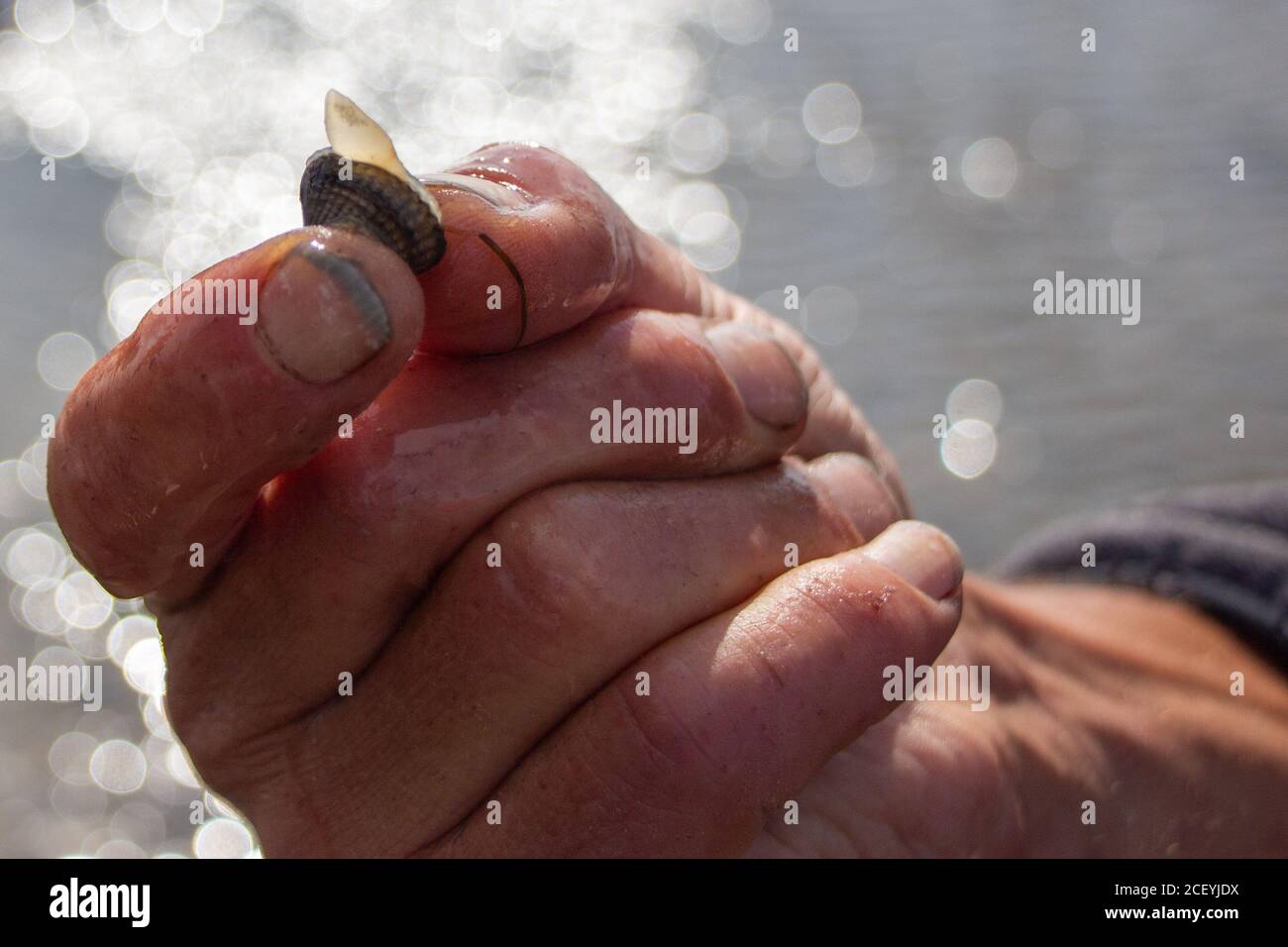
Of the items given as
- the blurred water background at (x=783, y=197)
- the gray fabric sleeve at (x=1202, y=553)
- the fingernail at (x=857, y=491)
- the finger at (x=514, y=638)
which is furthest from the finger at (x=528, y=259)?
the blurred water background at (x=783, y=197)

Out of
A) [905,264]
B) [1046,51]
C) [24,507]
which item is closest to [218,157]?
[24,507]

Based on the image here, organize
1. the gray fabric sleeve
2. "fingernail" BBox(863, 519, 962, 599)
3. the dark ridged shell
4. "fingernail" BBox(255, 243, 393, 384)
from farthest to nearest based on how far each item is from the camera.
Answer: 1. the gray fabric sleeve
2. "fingernail" BBox(863, 519, 962, 599)
3. the dark ridged shell
4. "fingernail" BBox(255, 243, 393, 384)

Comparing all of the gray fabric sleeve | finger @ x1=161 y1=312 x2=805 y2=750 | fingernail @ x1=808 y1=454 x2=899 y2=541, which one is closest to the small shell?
finger @ x1=161 y1=312 x2=805 y2=750

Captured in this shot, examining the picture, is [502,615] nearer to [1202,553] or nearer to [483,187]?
[483,187]

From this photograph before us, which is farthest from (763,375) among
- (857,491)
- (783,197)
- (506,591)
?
(783,197)

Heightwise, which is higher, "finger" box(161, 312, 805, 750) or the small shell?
the small shell

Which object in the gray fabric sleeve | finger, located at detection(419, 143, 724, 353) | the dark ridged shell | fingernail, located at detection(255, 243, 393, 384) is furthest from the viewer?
the gray fabric sleeve

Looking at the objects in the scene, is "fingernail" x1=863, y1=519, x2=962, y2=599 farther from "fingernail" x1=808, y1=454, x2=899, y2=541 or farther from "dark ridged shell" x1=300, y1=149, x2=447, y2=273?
"dark ridged shell" x1=300, y1=149, x2=447, y2=273
